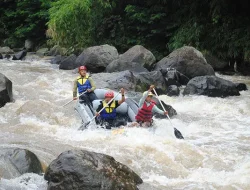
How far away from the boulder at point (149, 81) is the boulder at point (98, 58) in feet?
8.46

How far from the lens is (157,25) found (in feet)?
51.9

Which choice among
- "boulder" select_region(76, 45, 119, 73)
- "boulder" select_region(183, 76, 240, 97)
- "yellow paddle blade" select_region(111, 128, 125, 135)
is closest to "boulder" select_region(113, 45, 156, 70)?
"boulder" select_region(76, 45, 119, 73)

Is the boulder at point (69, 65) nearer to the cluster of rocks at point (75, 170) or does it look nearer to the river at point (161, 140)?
the river at point (161, 140)

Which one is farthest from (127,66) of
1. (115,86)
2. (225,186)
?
(225,186)

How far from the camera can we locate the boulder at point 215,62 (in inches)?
548

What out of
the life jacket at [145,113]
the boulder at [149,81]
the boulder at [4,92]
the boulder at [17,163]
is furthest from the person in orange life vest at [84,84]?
the boulder at [17,163]

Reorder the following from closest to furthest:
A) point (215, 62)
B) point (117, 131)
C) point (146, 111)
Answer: point (117, 131)
point (146, 111)
point (215, 62)

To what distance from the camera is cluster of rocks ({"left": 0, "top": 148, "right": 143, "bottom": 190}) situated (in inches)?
159

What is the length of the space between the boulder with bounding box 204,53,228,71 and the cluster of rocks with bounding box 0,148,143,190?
10065 mm

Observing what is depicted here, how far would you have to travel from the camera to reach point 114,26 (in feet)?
55.6

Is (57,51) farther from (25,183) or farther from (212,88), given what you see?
(25,183)

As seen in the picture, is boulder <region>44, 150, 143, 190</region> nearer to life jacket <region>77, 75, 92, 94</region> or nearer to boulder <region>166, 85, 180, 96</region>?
life jacket <region>77, 75, 92, 94</region>

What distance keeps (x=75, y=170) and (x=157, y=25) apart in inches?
489

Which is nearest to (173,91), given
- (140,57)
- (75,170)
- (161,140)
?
(140,57)
